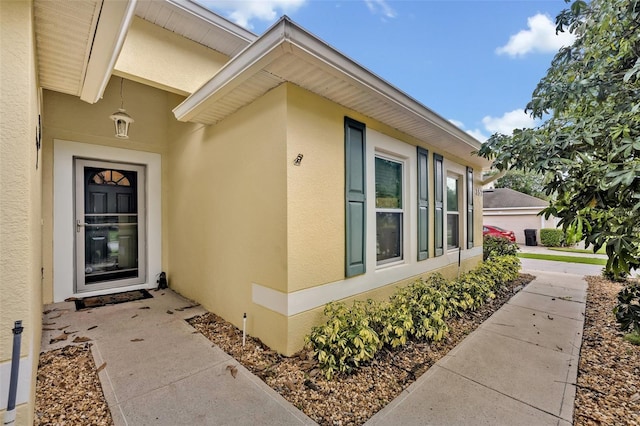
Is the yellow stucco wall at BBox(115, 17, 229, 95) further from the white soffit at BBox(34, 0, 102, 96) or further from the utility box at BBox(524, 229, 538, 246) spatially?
the utility box at BBox(524, 229, 538, 246)

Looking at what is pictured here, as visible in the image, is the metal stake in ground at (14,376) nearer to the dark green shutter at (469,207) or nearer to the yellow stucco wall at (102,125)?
the yellow stucco wall at (102,125)

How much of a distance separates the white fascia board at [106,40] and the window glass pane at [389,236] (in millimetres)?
3505

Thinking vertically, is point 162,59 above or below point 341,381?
above

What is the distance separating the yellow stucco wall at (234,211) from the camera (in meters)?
3.03

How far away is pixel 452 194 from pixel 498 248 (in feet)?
10.4

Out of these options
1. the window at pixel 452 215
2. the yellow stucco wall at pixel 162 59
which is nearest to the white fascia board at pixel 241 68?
the yellow stucco wall at pixel 162 59

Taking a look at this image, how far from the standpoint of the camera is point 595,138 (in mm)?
2404

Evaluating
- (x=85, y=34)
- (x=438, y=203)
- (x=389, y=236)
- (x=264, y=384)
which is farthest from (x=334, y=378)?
(x=438, y=203)

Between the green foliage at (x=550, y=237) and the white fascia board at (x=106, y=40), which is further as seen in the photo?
the green foliage at (x=550, y=237)

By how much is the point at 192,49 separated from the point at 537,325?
666 cm

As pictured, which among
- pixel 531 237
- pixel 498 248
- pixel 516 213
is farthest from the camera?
pixel 516 213

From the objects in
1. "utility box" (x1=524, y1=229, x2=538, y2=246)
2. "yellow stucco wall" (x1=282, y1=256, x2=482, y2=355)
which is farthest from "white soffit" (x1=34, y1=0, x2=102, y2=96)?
"utility box" (x1=524, y1=229, x2=538, y2=246)

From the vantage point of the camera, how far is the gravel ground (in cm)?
214

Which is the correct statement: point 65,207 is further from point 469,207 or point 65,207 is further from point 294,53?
point 469,207
